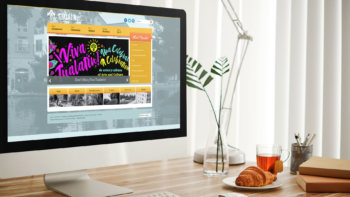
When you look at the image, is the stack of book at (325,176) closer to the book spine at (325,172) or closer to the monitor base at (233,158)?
the book spine at (325,172)

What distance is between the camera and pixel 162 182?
3.52 feet

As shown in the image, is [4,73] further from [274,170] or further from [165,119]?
[274,170]

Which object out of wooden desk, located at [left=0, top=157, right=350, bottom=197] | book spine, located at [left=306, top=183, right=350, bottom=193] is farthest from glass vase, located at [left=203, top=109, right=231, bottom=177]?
book spine, located at [left=306, top=183, right=350, bottom=193]

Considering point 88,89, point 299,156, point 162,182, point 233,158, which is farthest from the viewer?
point 233,158

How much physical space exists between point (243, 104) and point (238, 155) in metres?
0.73

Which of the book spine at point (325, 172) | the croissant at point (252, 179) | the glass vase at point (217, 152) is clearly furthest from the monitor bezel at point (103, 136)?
the book spine at point (325, 172)

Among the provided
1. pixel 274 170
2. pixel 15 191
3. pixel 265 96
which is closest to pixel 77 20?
pixel 15 191

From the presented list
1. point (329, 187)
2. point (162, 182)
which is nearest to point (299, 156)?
point (329, 187)

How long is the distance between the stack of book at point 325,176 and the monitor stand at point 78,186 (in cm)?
50

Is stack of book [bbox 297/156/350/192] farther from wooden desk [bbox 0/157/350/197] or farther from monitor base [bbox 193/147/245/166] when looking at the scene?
monitor base [bbox 193/147/245/166]

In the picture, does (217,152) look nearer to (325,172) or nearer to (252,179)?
Result: (252,179)

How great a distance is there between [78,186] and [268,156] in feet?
1.99

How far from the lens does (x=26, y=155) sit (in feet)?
2.82

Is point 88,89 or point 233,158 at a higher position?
point 88,89
